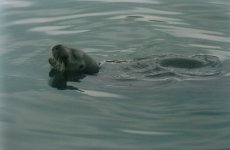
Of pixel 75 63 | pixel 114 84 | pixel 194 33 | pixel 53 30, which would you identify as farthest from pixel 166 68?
pixel 53 30

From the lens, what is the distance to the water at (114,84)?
229 inches

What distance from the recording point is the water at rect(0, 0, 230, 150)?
5.82m

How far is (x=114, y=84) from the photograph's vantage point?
749cm

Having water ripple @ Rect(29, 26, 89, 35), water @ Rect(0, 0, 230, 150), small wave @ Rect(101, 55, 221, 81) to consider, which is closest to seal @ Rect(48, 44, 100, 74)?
water @ Rect(0, 0, 230, 150)

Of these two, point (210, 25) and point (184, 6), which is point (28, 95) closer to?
point (210, 25)

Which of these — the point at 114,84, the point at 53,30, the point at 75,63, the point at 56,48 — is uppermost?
the point at 56,48

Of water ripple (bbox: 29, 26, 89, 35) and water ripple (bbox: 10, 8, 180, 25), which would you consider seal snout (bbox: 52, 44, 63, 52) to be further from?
water ripple (bbox: 10, 8, 180, 25)

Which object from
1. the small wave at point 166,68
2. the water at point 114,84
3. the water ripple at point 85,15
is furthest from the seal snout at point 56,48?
the water ripple at point 85,15

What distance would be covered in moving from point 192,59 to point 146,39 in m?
1.55

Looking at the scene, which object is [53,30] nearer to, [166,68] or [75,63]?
[75,63]

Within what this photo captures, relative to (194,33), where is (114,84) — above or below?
below

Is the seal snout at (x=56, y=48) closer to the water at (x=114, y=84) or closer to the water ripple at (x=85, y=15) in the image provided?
the water at (x=114, y=84)

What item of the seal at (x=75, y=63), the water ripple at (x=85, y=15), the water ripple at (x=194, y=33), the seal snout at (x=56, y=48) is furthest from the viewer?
the water ripple at (x=85, y=15)

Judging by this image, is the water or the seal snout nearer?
the water
